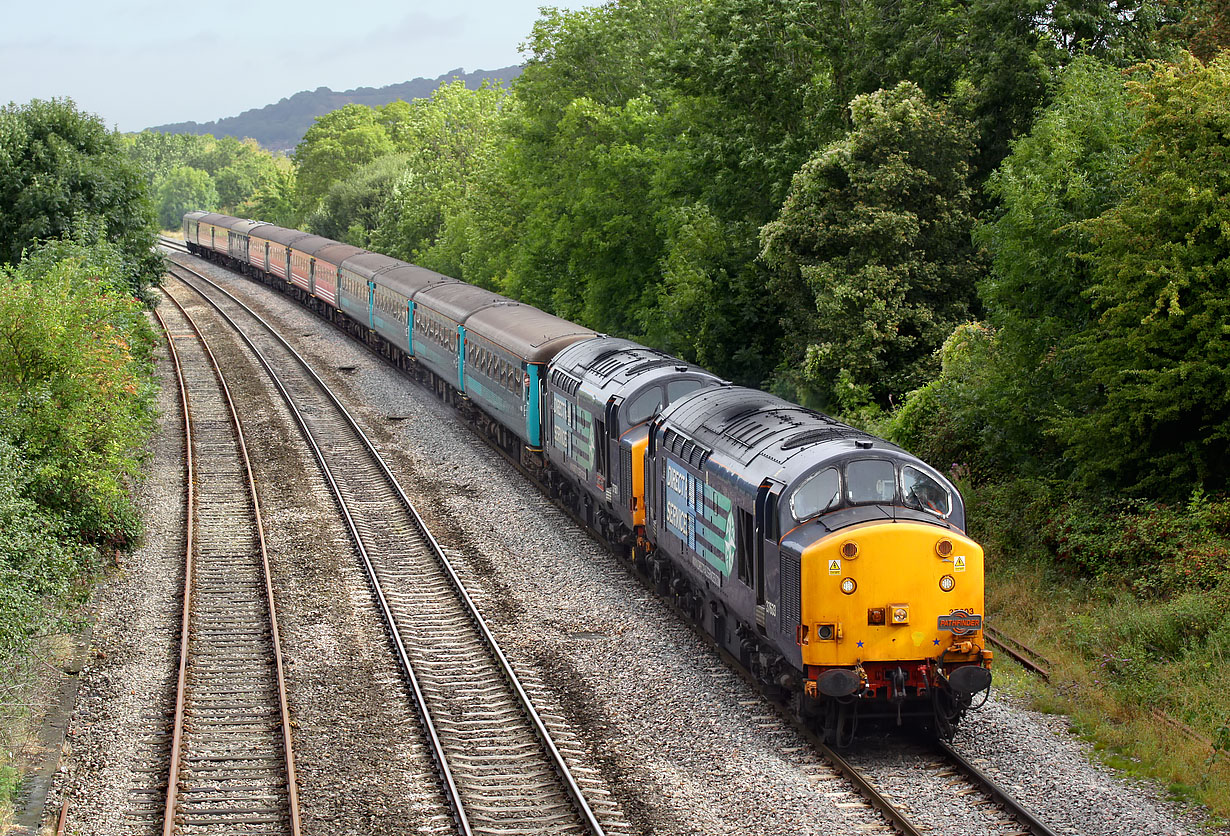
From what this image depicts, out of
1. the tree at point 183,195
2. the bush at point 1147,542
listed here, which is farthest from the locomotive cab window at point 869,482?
the tree at point 183,195

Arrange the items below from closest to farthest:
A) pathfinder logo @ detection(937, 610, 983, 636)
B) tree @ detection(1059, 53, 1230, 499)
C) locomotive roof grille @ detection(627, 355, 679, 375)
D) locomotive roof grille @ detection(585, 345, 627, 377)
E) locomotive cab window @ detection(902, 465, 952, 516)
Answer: pathfinder logo @ detection(937, 610, 983, 636)
locomotive cab window @ detection(902, 465, 952, 516)
tree @ detection(1059, 53, 1230, 499)
locomotive roof grille @ detection(627, 355, 679, 375)
locomotive roof grille @ detection(585, 345, 627, 377)

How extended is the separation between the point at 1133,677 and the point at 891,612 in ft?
13.7

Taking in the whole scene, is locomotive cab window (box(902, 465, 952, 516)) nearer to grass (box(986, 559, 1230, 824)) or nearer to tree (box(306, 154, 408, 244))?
grass (box(986, 559, 1230, 824))

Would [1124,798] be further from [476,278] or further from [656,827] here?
[476,278]

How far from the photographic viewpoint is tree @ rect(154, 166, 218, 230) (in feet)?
564

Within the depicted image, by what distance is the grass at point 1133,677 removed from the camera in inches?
530

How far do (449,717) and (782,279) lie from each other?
63.0 ft

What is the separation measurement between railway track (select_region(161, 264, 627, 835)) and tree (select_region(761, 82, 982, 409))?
11.7m

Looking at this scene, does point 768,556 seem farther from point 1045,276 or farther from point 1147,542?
point 1045,276

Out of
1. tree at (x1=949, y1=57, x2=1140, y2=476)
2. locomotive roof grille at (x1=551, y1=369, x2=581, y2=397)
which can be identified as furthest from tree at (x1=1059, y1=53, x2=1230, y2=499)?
locomotive roof grille at (x1=551, y1=369, x2=581, y2=397)

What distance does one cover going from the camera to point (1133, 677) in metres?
15.5

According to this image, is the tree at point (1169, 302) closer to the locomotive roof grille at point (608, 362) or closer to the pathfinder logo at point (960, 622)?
the pathfinder logo at point (960, 622)

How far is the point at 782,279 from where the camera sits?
32.1 m

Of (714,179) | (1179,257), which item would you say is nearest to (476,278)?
(714,179)
